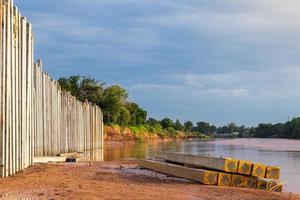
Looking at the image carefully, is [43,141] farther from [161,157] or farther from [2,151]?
[2,151]

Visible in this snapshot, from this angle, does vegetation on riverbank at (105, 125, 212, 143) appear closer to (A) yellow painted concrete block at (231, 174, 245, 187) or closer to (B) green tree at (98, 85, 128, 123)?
(B) green tree at (98, 85, 128, 123)

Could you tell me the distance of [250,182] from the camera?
15.7m

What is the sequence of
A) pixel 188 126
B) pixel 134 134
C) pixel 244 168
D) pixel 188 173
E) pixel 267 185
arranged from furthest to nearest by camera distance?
pixel 188 126 → pixel 134 134 → pixel 188 173 → pixel 267 185 → pixel 244 168

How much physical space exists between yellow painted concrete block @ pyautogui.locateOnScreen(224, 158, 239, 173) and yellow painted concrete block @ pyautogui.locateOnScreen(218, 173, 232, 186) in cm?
16

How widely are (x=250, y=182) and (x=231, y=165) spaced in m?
0.89

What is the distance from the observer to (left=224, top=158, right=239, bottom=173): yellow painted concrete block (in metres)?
15.3

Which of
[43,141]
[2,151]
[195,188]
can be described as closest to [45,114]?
[43,141]

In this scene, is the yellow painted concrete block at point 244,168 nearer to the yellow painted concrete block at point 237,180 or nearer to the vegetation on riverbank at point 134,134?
the yellow painted concrete block at point 237,180

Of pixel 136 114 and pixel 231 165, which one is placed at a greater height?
pixel 136 114

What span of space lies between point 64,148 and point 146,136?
75804mm

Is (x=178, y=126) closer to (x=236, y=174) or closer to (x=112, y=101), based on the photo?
(x=112, y=101)

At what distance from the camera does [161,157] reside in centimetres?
2117

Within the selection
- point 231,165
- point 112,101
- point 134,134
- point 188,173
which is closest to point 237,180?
point 231,165

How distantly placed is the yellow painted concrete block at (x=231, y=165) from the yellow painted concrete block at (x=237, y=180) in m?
0.21
